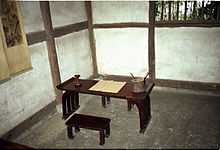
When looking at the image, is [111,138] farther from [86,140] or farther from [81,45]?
[81,45]

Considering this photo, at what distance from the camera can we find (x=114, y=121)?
4230mm

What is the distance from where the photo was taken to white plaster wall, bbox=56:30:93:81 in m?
4.87

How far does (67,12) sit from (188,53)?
2.82 meters

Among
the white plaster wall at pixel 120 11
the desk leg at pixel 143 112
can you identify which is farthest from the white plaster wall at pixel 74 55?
the desk leg at pixel 143 112

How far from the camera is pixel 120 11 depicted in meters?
5.36

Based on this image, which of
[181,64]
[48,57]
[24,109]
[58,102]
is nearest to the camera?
[24,109]

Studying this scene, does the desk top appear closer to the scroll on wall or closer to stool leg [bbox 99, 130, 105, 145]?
stool leg [bbox 99, 130, 105, 145]

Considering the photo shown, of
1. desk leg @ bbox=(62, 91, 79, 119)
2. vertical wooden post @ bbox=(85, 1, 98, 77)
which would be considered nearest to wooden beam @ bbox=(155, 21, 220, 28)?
vertical wooden post @ bbox=(85, 1, 98, 77)

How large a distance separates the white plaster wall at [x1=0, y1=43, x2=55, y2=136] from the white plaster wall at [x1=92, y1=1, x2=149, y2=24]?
1866 mm

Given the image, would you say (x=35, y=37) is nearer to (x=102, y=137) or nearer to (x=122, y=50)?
(x=102, y=137)

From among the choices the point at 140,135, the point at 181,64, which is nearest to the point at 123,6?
the point at 181,64

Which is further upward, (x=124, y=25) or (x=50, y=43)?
(x=124, y=25)

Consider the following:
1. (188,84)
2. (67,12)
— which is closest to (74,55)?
(67,12)

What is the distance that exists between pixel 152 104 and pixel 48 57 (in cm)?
233
